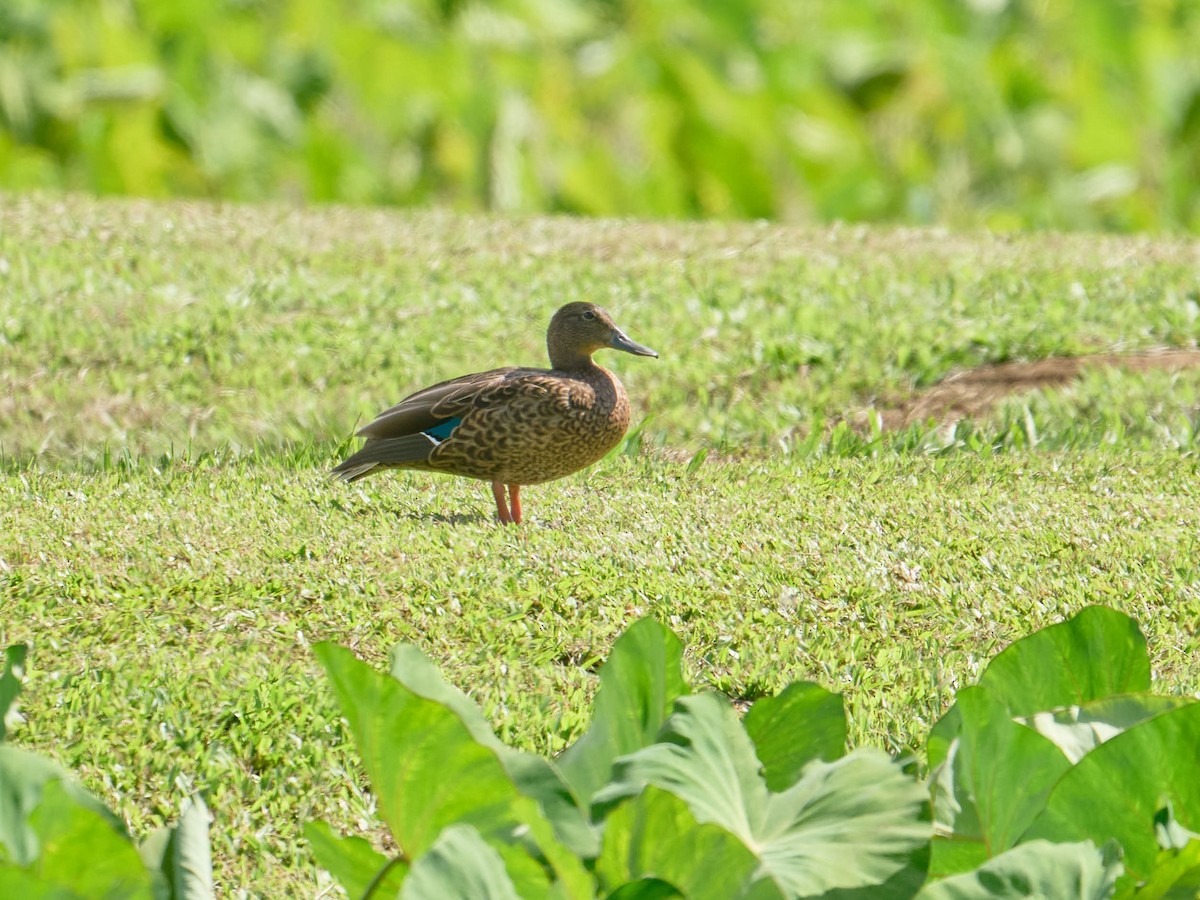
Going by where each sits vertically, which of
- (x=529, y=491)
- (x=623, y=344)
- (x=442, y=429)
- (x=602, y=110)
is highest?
(x=602, y=110)

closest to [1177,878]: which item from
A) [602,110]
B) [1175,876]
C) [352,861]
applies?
[1175,876]

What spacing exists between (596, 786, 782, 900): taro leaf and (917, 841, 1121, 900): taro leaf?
7.8 inches

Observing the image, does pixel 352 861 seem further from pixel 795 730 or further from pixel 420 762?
pixel 795 730

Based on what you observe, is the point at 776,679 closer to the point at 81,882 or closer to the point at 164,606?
the point at 164,606

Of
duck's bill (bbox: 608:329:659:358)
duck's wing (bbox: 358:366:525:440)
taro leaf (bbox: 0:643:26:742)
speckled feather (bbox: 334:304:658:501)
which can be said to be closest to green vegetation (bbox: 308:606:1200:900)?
taro leaf (bbox: 0:643:26:742)

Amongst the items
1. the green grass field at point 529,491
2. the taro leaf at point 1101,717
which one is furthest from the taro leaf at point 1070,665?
the green grass field at point 529,491

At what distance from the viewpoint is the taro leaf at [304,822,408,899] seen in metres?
1.67

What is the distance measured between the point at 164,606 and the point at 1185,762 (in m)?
3.50

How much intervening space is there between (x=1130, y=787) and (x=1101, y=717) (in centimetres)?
19

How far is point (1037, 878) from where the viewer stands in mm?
1592

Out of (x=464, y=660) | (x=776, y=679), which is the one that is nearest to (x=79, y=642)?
(x=464, y=660)

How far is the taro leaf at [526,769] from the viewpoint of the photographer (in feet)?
5.53

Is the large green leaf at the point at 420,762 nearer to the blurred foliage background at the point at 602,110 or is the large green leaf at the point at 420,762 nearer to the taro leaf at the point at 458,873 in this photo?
the taro leaf at the point at 458,873

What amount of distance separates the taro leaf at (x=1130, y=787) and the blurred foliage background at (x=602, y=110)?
30.6 feet
